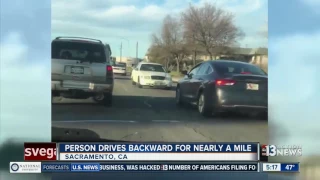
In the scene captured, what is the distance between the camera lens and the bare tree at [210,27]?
132 inches

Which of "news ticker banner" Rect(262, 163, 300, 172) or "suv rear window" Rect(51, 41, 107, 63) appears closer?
"suv rear window" Rect(51, 41, 107, 63)

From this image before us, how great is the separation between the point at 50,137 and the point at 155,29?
3.94ft

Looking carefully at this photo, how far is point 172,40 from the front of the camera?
135 inches

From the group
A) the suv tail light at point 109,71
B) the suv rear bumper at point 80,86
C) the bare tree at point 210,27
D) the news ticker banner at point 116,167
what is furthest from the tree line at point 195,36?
the news ticker banner at point 116,167

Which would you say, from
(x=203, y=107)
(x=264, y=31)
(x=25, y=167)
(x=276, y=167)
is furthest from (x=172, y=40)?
(x=25, y=167)

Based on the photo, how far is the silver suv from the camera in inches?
129

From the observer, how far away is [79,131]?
11.0 ft

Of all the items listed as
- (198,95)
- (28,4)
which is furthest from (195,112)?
(28,4)

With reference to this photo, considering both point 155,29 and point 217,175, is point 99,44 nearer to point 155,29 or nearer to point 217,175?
point 155,29

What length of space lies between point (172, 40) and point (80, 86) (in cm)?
84

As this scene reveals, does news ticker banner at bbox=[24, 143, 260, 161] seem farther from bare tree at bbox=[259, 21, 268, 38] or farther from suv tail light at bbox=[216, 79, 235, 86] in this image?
bare tree at bbox=[259, 21, 268, 38]

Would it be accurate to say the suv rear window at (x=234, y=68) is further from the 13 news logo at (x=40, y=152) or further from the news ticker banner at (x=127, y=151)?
the 13 news logo at (x=40, y=152)

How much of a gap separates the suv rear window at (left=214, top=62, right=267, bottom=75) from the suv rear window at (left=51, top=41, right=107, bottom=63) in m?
0.94

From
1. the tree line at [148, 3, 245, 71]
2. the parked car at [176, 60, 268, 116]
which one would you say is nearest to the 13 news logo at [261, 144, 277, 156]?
the parked car at [176, 60, 268, 116]
